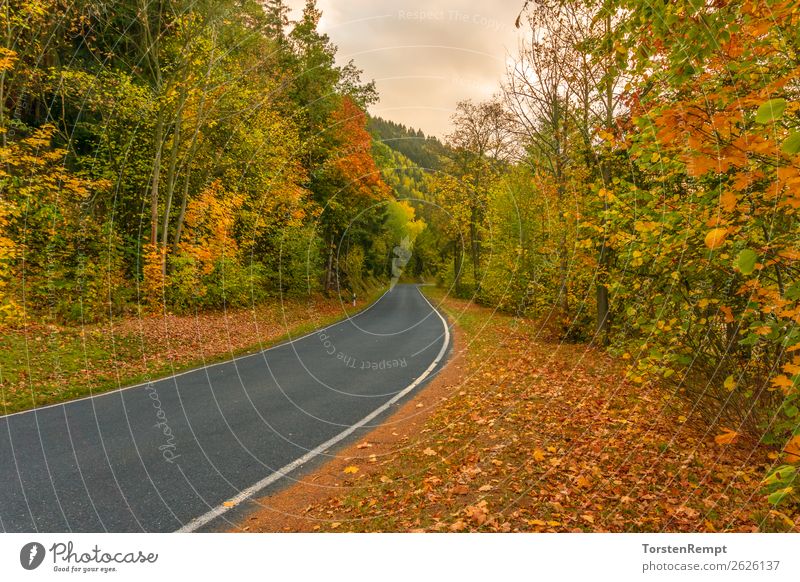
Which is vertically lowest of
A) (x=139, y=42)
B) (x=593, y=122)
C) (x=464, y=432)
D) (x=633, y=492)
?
(x=464, y=432)

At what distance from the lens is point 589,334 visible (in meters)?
13.0

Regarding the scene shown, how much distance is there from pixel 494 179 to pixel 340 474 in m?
22.9

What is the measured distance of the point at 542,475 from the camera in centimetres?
491

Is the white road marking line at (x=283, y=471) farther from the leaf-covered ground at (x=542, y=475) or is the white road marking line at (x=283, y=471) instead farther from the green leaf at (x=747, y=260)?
the green leaf at (x=747, y=260)

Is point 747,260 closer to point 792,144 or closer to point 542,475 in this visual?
point 792,144

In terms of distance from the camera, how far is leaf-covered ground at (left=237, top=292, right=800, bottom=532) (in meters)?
4.10

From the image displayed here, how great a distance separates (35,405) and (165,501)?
6.03 meters

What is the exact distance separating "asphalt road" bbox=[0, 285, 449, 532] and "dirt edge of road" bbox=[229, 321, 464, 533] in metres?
0.26

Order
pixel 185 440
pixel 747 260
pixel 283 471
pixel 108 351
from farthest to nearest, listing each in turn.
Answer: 1. pixel 108 351
2. pixel 185 440
3. pixel 283 471
4. pixel 747 260

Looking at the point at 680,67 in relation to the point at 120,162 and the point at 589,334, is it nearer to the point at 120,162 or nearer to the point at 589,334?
the point at 589,334

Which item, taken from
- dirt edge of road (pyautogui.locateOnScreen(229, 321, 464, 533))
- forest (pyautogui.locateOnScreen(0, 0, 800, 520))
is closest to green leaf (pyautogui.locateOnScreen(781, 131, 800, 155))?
forest (pyautogui.locateOnScreen(0, 0, 800, 520))

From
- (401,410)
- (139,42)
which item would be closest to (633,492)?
(401,410)

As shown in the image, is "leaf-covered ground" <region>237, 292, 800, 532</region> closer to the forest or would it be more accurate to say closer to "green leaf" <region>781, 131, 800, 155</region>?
the forest

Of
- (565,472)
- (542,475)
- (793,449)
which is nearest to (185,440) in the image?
(542,475)
